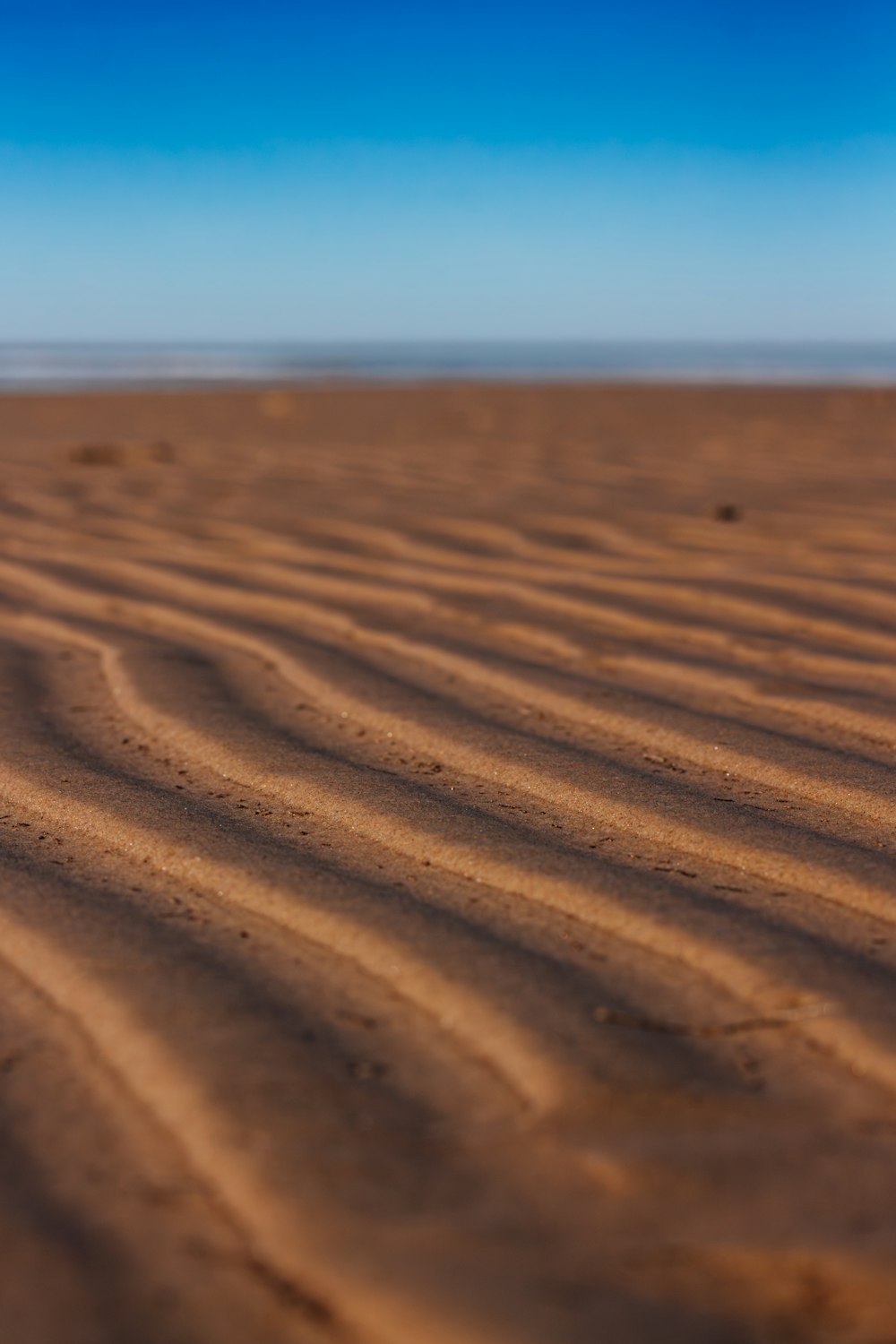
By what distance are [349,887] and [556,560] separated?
1961 millimetres

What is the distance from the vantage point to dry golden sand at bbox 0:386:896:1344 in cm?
96

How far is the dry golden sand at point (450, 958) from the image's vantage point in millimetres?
957

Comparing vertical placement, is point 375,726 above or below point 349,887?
above

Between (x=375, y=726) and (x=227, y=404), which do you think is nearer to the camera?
(x=375, y=726)

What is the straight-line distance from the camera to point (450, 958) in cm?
137

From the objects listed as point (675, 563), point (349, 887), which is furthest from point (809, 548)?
point (349, 887)

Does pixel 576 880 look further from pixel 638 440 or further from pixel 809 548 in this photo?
pixel 638 440

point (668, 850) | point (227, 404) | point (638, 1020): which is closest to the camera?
point (638, 1020)

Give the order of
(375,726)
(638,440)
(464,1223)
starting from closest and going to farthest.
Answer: (464,1223) < (375,726) < (638,440)

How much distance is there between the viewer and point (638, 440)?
6.79 m

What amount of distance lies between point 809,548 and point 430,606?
1.10 meters

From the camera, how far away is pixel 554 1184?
1.04 meters

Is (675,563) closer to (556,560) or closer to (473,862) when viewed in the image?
(556,560)

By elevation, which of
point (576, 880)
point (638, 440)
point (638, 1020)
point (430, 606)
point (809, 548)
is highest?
point (638, 440)
